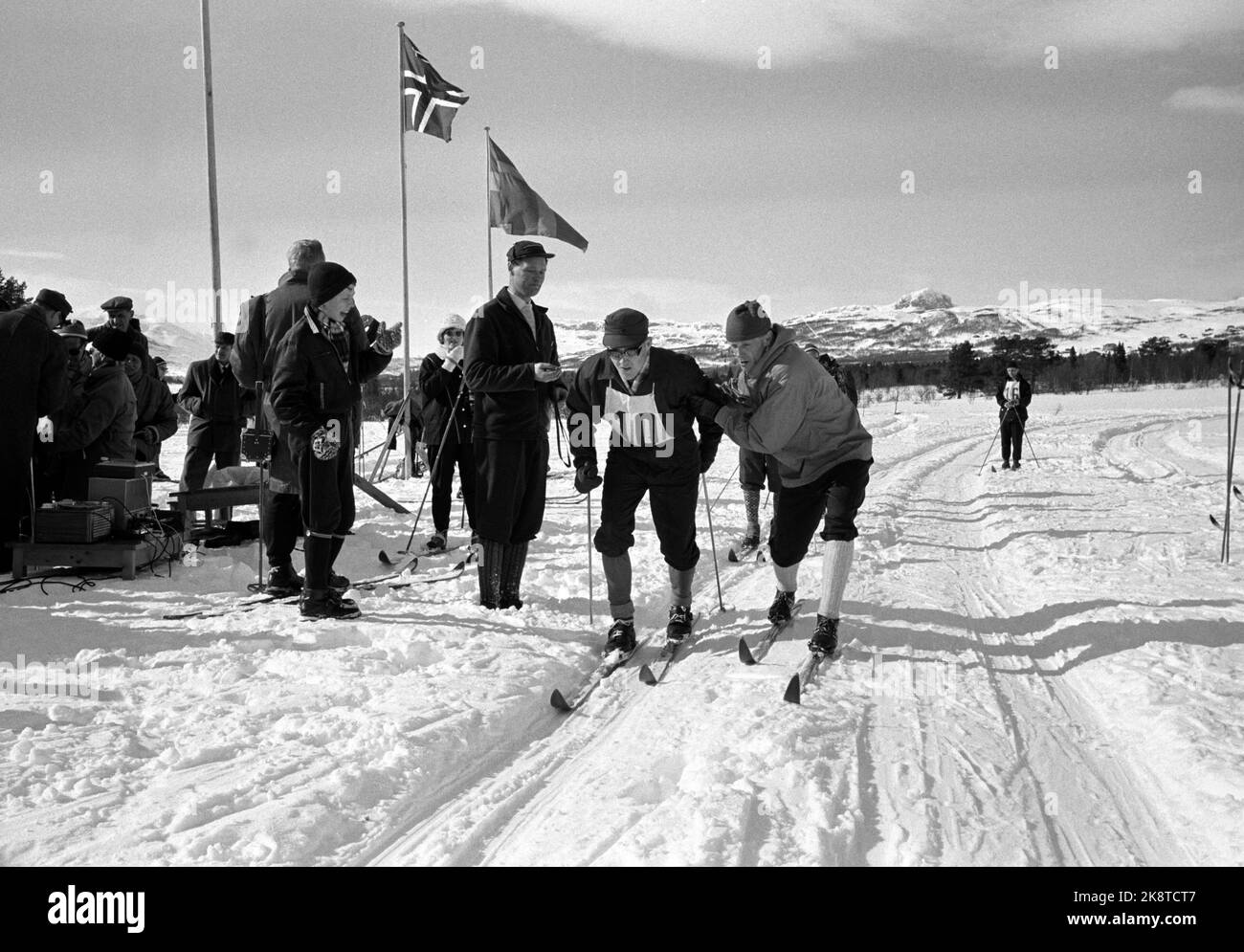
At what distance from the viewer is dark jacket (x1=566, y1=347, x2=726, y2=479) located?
211 inches

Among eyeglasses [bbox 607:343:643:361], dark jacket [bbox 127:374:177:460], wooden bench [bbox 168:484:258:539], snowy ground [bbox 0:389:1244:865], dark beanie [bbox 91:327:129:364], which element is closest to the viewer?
snowy ground [bbox 0:389:1244:865]

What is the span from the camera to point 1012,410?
666 inches

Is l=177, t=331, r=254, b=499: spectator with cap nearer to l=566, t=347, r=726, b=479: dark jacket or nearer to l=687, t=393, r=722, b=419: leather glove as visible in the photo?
l=566, t=347, r=726, b=479: dark jacket

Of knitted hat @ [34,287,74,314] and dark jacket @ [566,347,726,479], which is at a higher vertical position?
knitted hat @ [34,287,74,314]

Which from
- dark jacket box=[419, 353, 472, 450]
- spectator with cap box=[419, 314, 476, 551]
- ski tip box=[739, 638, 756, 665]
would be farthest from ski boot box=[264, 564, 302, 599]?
ski tip box=[739, 638, 756, 665]

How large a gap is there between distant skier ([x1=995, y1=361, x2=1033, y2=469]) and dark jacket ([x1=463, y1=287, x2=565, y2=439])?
1289 cm

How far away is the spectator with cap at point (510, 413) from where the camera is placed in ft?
19.5

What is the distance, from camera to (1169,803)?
11.4 feet

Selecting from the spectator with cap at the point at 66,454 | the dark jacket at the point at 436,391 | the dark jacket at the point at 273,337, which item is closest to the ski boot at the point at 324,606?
the dark jacket at the point at 273,337

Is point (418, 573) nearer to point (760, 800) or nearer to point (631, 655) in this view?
point (631, 655)

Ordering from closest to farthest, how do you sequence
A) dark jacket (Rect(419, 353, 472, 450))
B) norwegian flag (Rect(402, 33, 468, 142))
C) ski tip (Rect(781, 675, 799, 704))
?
ski tip (Rect(781, 675, 799, 704)) → dark jacket (Rect(419, 353, 472, 450)) → norwegian flag (Rect(402, 33, 468, 142))

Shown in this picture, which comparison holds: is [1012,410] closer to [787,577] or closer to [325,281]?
[787,577]
